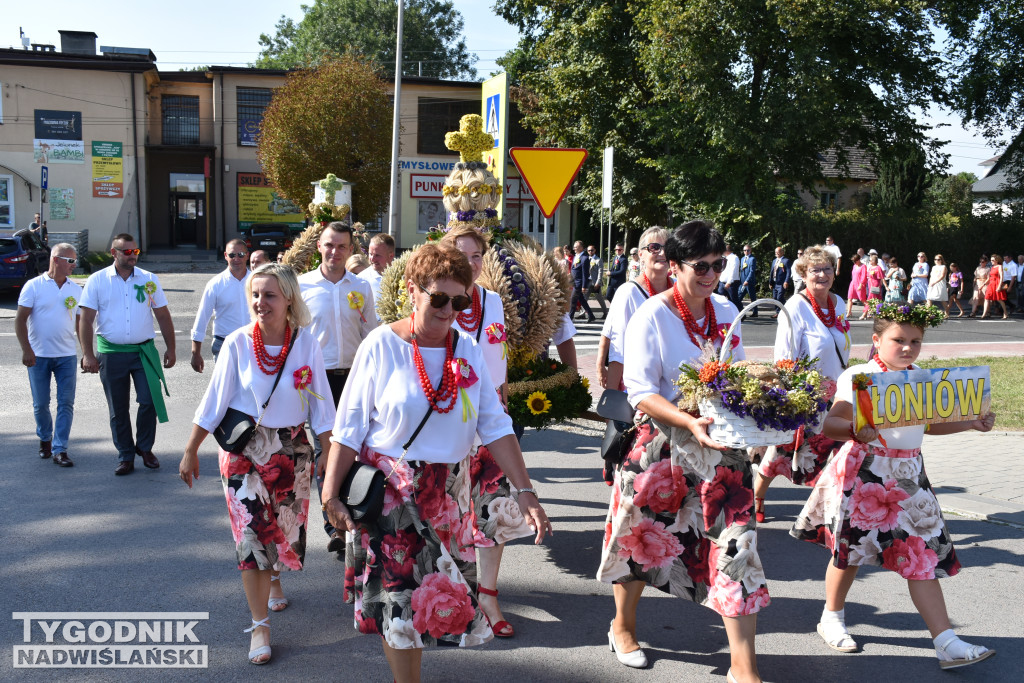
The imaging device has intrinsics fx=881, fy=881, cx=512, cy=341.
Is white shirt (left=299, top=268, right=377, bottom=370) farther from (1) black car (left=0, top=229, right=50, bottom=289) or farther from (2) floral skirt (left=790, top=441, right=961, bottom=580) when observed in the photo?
(1) black car (left=0, top=229, right=50, bottom=289)

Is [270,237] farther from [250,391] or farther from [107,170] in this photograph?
[250,391]

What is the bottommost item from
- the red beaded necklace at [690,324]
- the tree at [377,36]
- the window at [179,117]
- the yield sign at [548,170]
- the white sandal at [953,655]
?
the white sandal at [953,655]

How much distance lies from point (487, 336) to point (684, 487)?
4.90ft

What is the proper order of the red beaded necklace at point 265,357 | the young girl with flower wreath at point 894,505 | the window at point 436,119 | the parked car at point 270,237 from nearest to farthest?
the young girl with flower wreath at point 894,505 → the red beaded necklace at point 265,357 → the parked car at point 270,237 → the window at point 436,119

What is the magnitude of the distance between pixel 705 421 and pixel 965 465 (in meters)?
5.70

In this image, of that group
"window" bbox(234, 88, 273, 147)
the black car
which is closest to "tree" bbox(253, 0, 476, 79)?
"window" bbox(234, 88, 273, 147)

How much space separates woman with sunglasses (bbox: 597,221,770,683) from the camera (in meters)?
3.64

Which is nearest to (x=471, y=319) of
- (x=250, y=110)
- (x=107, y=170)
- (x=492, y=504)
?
(x=492, y=504)

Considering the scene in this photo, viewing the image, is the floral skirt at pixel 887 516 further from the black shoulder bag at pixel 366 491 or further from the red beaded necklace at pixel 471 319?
the black shoulder bag at pixel 366 491

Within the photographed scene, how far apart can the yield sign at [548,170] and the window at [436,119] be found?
33.5 metres

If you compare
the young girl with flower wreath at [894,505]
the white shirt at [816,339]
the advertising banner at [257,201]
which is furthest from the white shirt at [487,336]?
the advertising banner at [257,201]

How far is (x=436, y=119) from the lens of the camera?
41594 millimetres

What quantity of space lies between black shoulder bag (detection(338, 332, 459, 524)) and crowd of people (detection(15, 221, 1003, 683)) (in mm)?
17

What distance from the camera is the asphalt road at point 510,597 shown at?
411 centimetres
